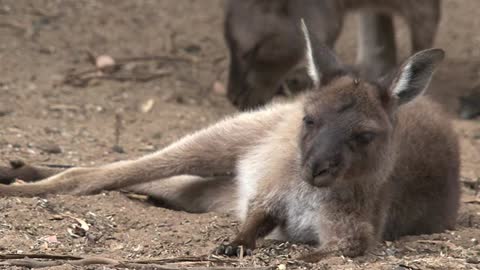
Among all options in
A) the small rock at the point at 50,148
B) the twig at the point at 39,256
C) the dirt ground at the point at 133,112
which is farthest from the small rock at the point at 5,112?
the twig at the point at 39,256

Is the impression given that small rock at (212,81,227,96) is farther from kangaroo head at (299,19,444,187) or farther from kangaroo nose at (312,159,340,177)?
kangaroo nose at (312,159,340,177)

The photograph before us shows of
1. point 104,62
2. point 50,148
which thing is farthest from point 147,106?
point 50,148

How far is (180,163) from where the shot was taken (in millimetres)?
→ 5887

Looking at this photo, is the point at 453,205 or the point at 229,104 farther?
the point at 229,104

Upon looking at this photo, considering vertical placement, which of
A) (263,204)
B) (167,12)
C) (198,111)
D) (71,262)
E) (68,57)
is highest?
(167,12)

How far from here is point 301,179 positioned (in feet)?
17.1

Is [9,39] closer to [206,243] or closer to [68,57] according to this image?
[68,57]

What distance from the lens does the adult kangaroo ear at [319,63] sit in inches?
209

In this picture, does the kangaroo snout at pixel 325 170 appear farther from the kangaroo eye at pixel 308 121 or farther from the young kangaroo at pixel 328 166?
the kangaroo eye at pixel 308 121

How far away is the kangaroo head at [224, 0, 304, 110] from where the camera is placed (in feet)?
28.2

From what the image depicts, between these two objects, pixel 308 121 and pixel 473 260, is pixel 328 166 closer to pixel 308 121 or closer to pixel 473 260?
pixel 308 121

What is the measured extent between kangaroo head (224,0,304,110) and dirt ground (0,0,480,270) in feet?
1.01

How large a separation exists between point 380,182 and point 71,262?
1619mm

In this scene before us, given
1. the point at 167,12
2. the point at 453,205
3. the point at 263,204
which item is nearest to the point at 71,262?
the point at 263,204
